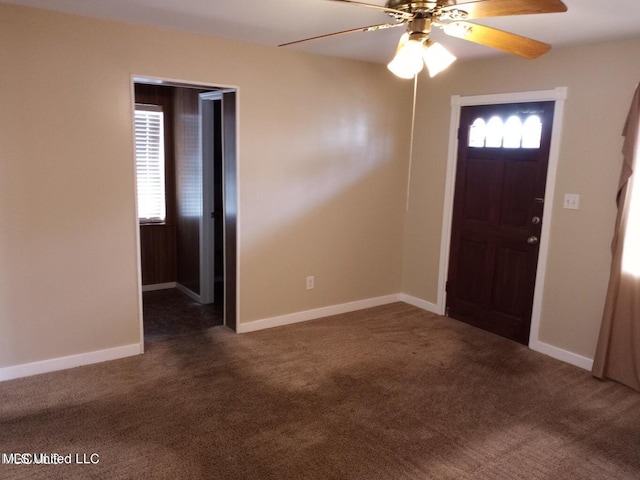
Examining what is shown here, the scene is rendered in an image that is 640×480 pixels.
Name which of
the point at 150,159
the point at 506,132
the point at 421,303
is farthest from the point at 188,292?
the point at 506,132

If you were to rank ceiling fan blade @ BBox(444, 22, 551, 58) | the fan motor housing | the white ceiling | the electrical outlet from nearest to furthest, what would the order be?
1. the fan motor housing
2. ceiling fan blade @ BBox(444, 22, 551, 58)
3. the white ceiling
4. the electrical outlet

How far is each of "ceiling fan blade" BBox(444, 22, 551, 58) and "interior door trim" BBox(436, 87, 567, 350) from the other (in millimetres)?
1527

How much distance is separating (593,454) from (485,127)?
8.75ft

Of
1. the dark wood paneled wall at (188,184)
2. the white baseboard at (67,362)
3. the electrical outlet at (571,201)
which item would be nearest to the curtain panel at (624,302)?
the electrical outlet at (571,201)

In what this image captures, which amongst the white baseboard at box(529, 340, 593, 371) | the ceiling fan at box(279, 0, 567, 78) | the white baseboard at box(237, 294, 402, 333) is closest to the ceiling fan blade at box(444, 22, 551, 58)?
the ceiling fan at box(279, 0, 567, 78)

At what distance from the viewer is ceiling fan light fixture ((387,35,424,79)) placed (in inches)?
80.8

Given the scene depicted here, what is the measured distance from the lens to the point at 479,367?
364 cm

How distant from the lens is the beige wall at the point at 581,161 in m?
3.40

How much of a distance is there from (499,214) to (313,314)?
6.14 feet

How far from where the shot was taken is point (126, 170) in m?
3.45

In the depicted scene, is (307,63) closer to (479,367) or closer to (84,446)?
(479,367)

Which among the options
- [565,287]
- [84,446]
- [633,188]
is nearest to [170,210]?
[84,446]

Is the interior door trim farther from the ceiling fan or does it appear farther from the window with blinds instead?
the window with blinds

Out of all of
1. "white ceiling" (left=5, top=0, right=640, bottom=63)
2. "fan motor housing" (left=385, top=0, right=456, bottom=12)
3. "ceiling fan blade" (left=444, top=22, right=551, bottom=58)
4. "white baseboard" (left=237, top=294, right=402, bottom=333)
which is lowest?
"white baseboard" (left=237, top=294, right=402, bottom=333)
